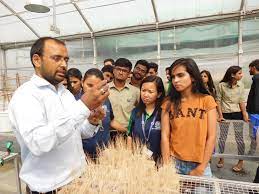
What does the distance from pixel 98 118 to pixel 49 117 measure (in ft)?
0.73

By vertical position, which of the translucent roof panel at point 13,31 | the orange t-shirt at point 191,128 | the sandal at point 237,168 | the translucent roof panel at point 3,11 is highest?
the translucent roof panel at point 3,11

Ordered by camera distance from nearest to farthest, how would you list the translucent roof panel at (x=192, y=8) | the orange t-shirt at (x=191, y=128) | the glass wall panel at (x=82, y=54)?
the orange t-shirt at (x=191, y=128), the translucent roof panel at (x=192, y=8), the glass wall panel at (x=82, y=54)

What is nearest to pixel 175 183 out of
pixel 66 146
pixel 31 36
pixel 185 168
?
pixel 66 146

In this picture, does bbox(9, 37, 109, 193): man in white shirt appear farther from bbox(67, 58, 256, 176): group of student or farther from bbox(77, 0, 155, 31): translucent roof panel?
bbox(77, 0, 155, 31): translucent roof panel

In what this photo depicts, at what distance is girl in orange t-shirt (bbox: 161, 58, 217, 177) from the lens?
4.32 feet

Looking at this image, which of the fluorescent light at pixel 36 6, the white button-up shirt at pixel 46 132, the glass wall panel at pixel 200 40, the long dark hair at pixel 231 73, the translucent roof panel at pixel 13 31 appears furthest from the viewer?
the translucent roof panel at pixel 13 31

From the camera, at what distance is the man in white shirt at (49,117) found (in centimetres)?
77

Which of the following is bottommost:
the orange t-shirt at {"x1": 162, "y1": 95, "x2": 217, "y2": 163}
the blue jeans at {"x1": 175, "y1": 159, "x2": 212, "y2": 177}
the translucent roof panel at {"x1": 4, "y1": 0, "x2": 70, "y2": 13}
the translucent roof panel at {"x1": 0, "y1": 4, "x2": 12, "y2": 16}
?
the blue jeans at {"x1": 175, "y1": 159, "x2": 212, "y2": 177}

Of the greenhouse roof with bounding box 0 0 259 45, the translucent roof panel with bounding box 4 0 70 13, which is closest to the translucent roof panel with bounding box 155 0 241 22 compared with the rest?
the greenhouse roof with bounding box 0 0 259 45

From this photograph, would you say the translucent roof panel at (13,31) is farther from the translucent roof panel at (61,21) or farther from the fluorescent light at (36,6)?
the fluorescent light at (36,6)

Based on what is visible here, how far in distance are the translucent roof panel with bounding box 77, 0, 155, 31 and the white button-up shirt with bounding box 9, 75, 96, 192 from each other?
3.07 metres

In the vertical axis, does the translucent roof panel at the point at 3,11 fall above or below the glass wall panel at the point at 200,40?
above

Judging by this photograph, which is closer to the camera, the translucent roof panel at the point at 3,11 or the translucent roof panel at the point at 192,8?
the translucent roof panel at the point at 192,8

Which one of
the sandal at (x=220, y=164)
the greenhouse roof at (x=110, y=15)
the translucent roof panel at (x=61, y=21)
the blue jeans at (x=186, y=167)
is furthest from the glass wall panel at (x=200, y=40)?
the blue jeans at (x=186, y=167)
